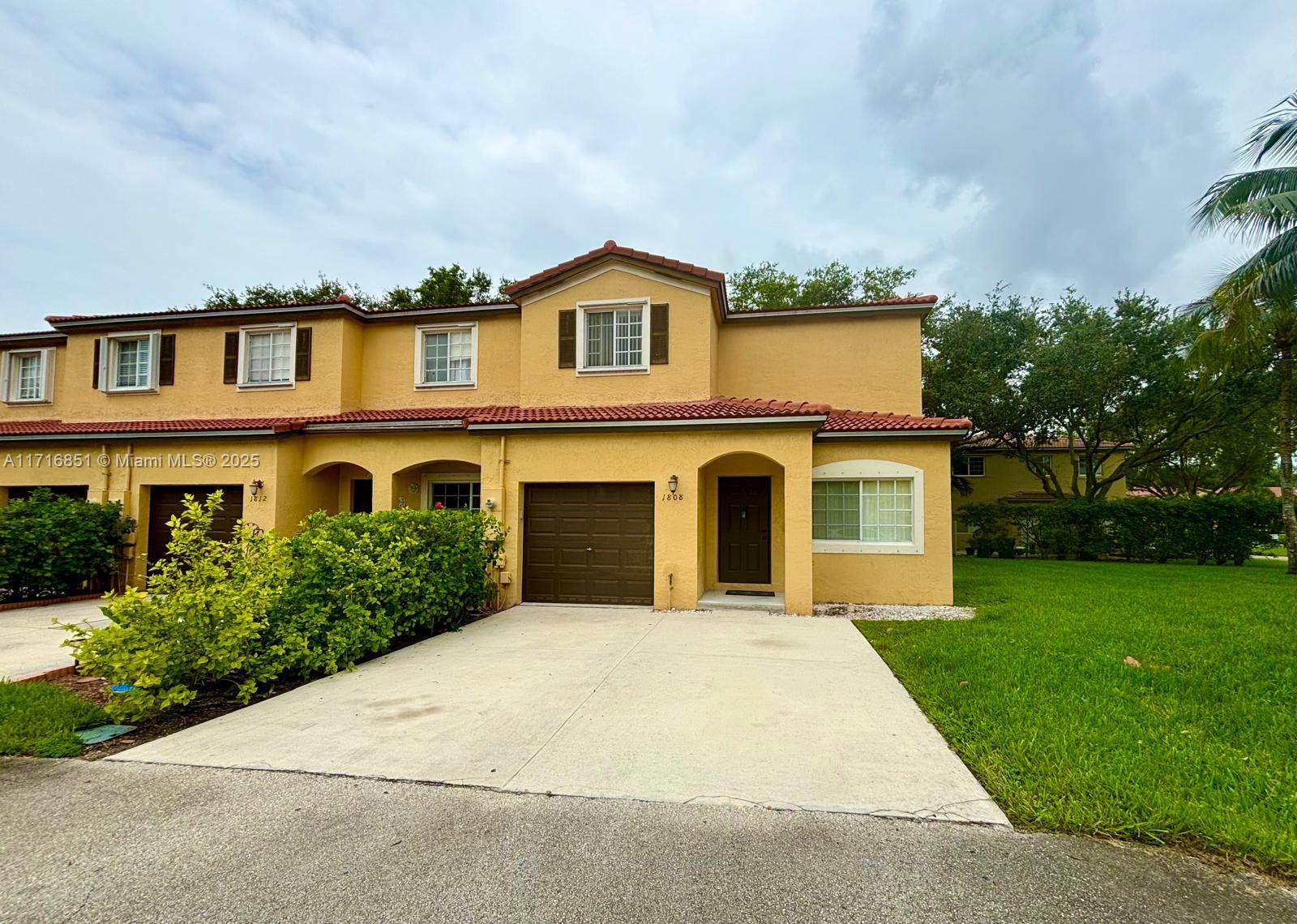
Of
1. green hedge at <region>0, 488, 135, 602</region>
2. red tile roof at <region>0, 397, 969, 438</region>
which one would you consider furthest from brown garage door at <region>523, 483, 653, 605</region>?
green hedge at <region>0, 488, 135, 602</region>

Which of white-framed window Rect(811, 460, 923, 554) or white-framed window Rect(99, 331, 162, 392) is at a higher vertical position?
white-framed window Rect(99, 331, 162, 392)

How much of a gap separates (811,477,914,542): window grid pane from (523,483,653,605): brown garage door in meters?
3.50

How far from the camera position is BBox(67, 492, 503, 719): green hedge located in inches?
209

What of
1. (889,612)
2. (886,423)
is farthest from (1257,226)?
(889,612)

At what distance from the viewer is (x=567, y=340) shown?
12477 mm

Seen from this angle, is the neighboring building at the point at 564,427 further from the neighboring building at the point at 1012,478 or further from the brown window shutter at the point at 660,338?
the neighboring building at the point at 1012,478

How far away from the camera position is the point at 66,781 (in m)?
3.92

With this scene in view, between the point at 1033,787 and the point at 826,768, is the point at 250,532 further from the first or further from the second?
the point at 1033,787

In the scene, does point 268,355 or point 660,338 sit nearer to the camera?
point 660,338

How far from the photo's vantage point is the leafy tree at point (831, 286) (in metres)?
24.7

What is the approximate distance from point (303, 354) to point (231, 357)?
6.67 feet

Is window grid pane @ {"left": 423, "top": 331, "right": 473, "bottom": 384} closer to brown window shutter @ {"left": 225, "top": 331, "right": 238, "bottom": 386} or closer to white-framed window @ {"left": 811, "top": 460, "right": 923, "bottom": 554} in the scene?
brown window shutter @ {"left": 225, "top": 331, "right": 238, "bottom": 386}

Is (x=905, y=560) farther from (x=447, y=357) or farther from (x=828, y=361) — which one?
(x=447, y=357)

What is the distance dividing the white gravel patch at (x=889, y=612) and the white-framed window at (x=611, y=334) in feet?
20.5
